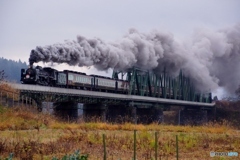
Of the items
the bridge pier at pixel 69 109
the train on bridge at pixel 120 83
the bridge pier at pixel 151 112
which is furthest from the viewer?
the bridge pier at pixel 151 112

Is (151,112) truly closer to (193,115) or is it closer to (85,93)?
(193,115)

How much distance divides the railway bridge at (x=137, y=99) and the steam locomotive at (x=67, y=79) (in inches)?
40.0

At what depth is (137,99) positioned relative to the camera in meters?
59.8

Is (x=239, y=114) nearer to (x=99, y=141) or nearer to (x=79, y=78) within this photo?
(x=79, y=78)

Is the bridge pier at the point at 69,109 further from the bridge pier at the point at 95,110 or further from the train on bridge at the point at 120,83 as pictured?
the bridge pier at the point at 95,110

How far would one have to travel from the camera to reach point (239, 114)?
3135 inches

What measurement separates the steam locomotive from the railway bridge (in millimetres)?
1016

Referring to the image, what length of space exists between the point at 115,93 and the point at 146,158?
41.5m

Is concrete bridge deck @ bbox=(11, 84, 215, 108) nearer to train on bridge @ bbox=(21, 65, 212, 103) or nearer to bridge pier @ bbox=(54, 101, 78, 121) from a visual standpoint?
train on bridge @ bbox=(21, 65, 212, 103)

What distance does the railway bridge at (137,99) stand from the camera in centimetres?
4075

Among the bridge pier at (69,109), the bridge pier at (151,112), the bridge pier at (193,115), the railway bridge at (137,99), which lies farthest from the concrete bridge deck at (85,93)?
Result: the bridge pier at (193,115)

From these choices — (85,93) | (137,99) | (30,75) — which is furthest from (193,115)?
(30,75)

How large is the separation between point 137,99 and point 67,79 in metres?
19.4

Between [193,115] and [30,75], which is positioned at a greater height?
[30,75]
